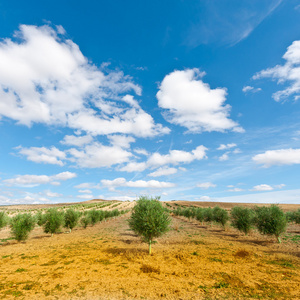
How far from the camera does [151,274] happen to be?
654 inches

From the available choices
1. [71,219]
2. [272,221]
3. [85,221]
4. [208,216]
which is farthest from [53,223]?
[272,221]

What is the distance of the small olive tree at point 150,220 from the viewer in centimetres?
2245

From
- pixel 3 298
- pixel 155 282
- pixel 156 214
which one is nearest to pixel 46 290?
pixel 3 298

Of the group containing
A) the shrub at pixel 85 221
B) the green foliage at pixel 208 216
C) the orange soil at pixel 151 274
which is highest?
the green foliage at pixel 208 216

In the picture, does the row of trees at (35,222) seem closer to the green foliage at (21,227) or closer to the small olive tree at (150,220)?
the green foliage at (21,227)

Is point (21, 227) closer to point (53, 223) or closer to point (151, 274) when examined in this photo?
point (53, 223)

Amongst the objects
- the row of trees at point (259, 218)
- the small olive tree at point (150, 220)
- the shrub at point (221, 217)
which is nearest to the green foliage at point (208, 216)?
the row of trees at point (259, 218)

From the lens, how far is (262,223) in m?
29.7

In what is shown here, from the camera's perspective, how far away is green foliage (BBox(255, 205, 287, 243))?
92.1 feet

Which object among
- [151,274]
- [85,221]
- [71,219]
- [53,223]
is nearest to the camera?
[151,274]

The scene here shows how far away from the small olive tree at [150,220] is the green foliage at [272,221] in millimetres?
18178

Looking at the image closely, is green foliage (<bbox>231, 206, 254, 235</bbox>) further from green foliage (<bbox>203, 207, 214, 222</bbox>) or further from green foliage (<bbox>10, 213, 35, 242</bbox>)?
green foliage (<bbox>10, 213, 35, 242</bbox>)

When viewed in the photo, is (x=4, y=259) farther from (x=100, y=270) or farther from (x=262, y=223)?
(x=262, y=223)

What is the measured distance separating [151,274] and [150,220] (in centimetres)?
658
